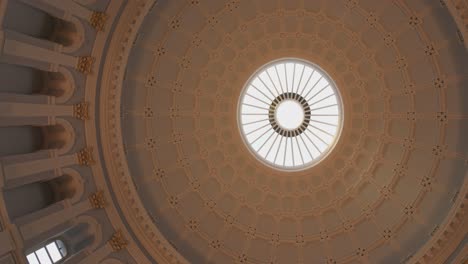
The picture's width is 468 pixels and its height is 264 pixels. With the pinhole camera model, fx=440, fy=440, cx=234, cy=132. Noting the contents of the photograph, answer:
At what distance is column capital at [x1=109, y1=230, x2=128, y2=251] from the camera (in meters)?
20.0

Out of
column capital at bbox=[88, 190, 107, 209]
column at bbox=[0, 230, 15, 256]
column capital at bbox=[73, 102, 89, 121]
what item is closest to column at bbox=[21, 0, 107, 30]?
column capital at bbox=[73, 102, 89, 121]

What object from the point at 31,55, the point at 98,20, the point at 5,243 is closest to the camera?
the point at 5,243

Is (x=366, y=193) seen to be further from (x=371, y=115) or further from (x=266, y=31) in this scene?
(x=266, y=31)

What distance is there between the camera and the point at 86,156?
19.1 metres

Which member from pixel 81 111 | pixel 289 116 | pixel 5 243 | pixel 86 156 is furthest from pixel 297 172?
pixel 5 243

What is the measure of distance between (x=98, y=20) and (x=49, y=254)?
31.9 ft

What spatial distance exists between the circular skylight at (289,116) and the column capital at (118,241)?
30.3ft

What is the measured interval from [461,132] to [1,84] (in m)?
20.2

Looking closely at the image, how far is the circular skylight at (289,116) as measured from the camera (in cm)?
2648

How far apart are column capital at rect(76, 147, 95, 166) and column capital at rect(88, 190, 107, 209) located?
142 cm

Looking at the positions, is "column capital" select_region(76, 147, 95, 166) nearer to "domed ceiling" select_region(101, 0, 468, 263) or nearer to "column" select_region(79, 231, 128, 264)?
"domed ceiling" select_region(101, 0, 468, 263)

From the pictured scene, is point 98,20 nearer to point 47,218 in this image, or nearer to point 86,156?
point 86,156

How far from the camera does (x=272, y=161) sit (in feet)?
89.5

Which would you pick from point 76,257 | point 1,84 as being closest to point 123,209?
point 76,257
